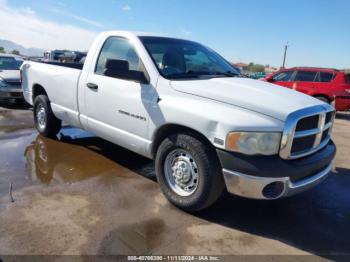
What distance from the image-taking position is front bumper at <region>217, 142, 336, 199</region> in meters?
2.91

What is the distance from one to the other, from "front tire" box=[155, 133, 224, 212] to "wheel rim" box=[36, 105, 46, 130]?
128 inches

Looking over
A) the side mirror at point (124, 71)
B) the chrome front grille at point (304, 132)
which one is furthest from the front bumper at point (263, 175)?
the side mirror at point (124, 71)

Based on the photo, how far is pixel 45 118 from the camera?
19.3 feet

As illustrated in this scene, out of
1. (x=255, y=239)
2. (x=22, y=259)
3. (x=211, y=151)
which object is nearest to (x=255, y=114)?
(x=211, y=151)

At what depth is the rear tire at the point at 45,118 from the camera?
580cm

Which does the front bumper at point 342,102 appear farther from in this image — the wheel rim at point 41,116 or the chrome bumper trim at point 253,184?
the wheel rim at point 41,116

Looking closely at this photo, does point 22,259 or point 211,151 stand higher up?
point 211,151

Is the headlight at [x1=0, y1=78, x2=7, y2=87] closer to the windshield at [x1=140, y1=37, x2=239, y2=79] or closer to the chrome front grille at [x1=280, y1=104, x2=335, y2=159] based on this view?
the windshield at [x1=140, y1=37, x2=239, y2=79]

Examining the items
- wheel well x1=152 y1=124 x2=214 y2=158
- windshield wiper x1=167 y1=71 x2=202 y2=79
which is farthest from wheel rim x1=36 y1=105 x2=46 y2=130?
windshield wiper x1=167 y1=71 x2=202 y2=79

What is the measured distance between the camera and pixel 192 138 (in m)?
3.28

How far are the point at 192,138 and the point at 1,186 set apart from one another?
2.50m

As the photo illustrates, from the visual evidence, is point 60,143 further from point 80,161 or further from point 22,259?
point 22,259

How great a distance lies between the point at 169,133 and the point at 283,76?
401 inches

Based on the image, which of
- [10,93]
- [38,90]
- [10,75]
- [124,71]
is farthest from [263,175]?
[10,75]
